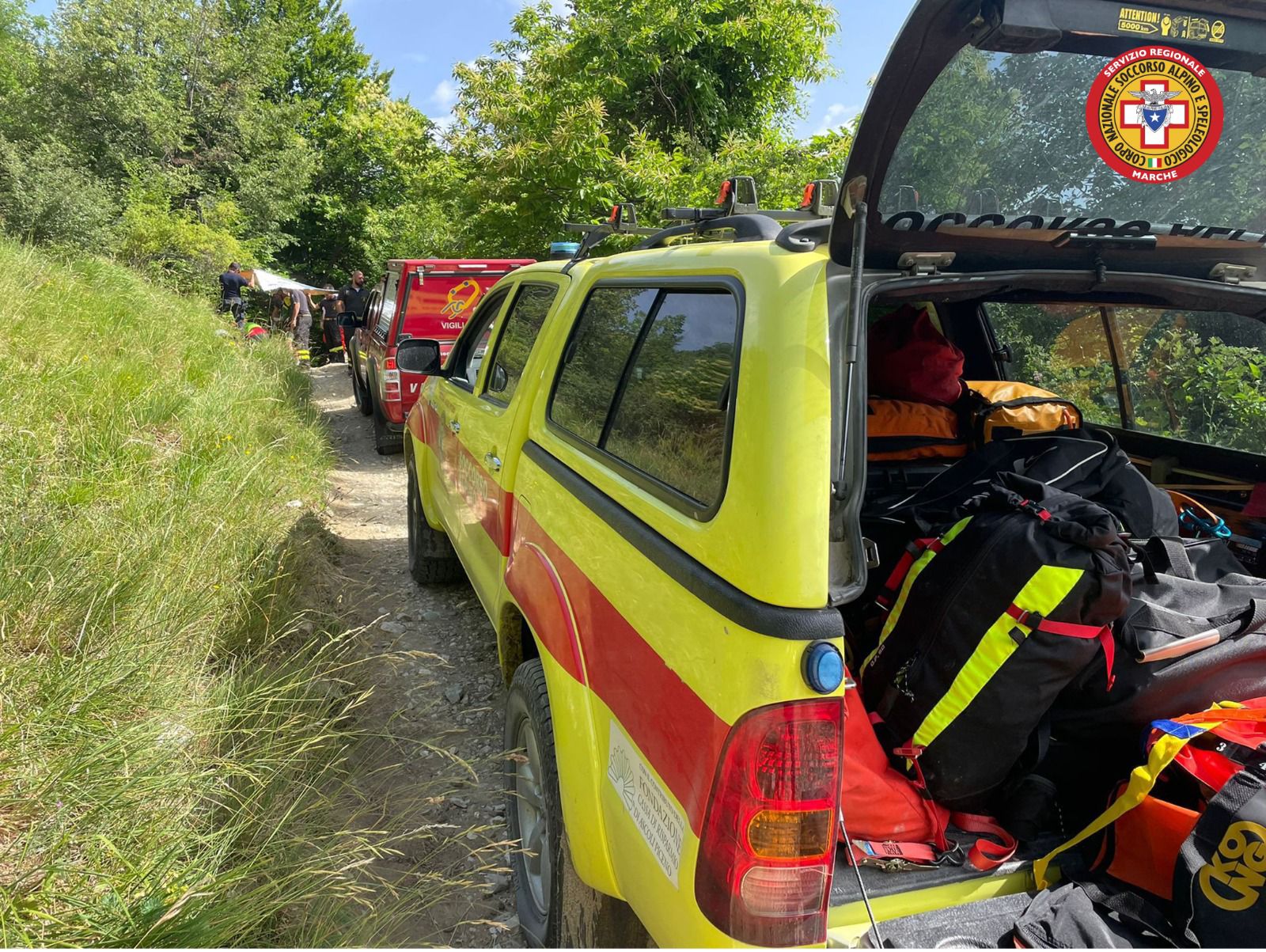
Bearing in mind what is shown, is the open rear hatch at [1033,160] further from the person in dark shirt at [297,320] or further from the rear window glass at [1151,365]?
the person in dark shirt at [297,320]

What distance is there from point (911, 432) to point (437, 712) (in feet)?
8.27

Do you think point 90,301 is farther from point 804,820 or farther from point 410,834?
point 804,820

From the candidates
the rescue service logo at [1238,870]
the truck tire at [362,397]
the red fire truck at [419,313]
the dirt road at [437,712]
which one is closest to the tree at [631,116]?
the red fire truck at [419,313]

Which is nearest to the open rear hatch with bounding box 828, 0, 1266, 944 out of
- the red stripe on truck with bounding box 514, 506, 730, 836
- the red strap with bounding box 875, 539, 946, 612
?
the red stripe on truck with bounding box 514, 506, 730, 836

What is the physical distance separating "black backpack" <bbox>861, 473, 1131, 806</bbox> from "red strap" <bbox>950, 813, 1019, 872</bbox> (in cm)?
5

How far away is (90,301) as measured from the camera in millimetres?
6988

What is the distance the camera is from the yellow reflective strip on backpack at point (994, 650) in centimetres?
162

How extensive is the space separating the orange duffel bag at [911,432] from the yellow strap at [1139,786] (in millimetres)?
1319

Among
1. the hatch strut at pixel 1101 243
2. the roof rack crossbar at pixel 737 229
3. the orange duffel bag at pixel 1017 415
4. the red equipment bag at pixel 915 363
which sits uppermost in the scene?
the roof rack crossbar at pixel 737 229

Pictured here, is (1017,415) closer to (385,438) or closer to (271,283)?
(385,438)

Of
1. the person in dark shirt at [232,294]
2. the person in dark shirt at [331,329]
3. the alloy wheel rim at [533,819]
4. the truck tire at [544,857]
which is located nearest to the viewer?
the truck tire at [544,857]

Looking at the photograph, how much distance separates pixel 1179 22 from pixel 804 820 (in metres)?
1.61

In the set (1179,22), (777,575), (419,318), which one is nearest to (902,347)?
(1179,22)

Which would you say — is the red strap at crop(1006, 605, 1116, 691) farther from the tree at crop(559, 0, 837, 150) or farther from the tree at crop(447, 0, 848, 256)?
the tree at crop(559, 0, 837, 150)
